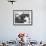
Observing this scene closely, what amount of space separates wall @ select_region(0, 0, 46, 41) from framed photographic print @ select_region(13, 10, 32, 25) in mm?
156

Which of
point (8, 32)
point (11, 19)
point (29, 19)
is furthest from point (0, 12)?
point (29, 19)

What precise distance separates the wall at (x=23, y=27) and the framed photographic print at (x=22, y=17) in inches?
6.1

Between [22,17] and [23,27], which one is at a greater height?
[22,17]

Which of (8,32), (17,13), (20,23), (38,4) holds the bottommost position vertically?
(8,32)

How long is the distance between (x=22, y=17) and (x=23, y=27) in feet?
1.29

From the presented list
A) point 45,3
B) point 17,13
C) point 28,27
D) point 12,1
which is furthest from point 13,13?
point 45,3

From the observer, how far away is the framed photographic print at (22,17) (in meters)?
5.11

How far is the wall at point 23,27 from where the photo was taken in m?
5.09

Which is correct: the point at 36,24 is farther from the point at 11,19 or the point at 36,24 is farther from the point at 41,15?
the point at 11,19

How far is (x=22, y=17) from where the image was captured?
5.14m

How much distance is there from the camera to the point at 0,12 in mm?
5152

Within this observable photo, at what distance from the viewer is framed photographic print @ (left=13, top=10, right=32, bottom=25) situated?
16.8ft

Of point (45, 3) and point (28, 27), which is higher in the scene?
point (45, 3)

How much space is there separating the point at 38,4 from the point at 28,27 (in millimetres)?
979
